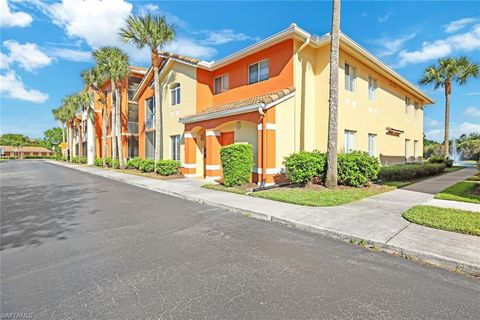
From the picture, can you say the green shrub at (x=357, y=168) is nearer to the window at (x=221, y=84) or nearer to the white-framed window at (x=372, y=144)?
the white-framed window at (x=372, y=144)

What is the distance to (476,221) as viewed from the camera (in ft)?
18.7

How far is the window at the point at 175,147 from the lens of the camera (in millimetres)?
19000

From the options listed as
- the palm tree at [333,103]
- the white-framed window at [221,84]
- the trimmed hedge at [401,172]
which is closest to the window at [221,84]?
the white-framed window at [221,84]

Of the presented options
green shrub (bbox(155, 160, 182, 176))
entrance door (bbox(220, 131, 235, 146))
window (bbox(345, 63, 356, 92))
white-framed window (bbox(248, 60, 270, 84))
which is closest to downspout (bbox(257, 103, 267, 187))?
entrance door (bbox(220, 131, 235, 146))

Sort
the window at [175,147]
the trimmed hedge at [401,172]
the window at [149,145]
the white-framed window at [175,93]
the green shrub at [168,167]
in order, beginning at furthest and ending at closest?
the window at [149,145], the white-framed window at [175,93], the window at [175,147], the green shrub at [168,167], the trimmed hedge at [401,172]

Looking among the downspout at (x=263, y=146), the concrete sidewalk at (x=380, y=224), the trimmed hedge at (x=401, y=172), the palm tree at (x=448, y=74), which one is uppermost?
the palm tree at (x=448, y=74)

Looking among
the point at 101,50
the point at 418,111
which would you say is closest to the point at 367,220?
the point at 418,111

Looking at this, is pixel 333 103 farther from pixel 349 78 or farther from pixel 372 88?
pixel 372 88

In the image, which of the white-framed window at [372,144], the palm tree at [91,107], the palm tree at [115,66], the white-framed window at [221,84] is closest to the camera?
the white-framed window at [372,144]

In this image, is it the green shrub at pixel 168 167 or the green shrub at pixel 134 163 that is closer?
the green shrub at pixel 168 167

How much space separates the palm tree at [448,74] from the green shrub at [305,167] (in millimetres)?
20917

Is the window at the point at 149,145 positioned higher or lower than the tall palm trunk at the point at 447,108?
lower

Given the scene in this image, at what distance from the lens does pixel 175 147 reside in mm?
19438

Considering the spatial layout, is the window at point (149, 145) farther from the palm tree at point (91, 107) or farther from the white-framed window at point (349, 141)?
the white-framed window at point (349, 141)
